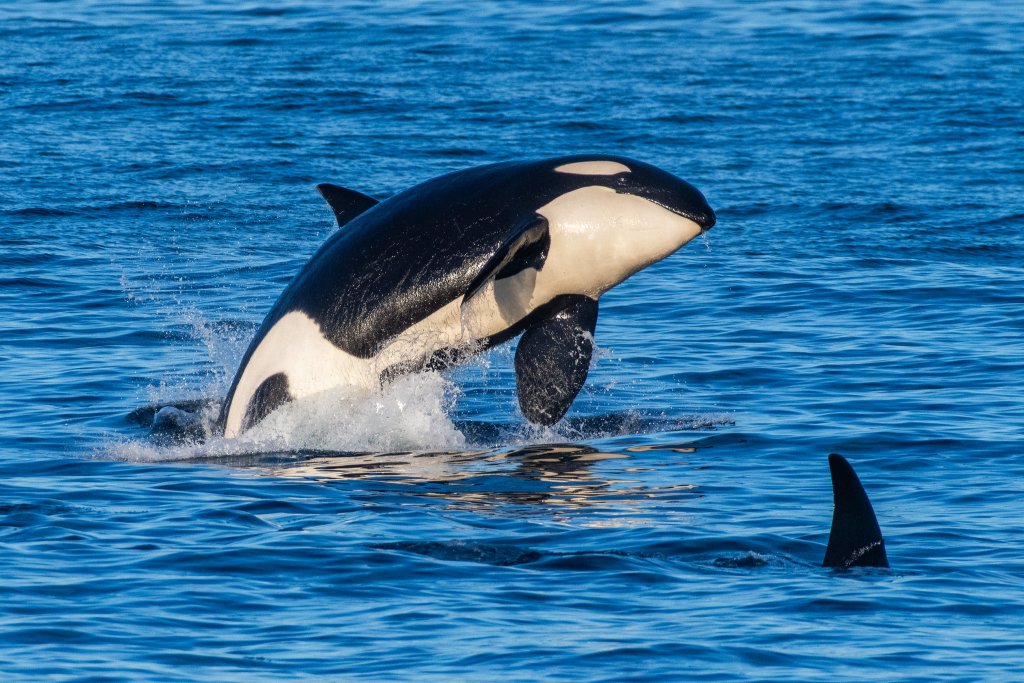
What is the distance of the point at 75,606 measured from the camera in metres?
10.3

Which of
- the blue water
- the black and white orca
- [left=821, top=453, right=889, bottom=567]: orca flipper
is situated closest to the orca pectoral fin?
the black and white orca

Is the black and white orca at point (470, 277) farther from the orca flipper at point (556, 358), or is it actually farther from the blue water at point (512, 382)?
the blue water at point (512, 382)

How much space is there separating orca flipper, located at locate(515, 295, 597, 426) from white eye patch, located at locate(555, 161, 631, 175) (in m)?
1.09

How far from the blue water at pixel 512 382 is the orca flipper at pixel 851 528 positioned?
20 centimetres

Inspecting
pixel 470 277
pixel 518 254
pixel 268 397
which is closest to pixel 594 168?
pixel 518 254

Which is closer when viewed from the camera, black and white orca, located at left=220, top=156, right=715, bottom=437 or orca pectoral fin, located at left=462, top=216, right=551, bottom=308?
orca pectoral fin, located at left=462, top=216, right=551, bottom=308

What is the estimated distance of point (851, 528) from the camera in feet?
35.6

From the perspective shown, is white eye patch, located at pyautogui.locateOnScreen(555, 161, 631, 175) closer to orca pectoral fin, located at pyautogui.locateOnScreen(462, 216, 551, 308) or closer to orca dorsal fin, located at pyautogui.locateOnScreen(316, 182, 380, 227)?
orca pectoral fin, located at pyautogui.locateOnScreen(462, 216, 551, 308)

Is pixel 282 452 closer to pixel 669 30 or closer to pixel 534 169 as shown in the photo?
pixel 534 169

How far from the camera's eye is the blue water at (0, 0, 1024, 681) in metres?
10.1

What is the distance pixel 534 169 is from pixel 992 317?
762cm

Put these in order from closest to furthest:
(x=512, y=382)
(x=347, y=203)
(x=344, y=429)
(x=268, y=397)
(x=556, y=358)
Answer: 1. (x=268, y=397)
2. (x=344, y=429)
3. (x=556, y=358)
4. (x=347, y=203)
5. (x=512, y=382)

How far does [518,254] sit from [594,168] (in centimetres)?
111

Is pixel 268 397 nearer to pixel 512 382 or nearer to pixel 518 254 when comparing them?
pixel 518 254
